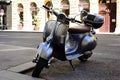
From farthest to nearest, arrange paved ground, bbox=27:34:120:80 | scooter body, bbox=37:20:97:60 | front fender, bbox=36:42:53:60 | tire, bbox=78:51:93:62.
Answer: tire, bbox=78:51:93:62, paved ground, bbox=27:34:120:80, scooter body, bbox=37:20:97:60, front fender, bbox=36:42:53:60

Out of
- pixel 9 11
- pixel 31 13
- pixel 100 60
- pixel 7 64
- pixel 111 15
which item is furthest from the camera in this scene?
pixel 9 11

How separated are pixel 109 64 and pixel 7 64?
2.43 m

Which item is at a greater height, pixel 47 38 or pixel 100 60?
pixel 47 38

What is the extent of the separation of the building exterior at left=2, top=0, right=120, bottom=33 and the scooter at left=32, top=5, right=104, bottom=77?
23895 millimetres

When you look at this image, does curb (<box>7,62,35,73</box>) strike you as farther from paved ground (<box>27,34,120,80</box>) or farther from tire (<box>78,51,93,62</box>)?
tire (<box>78,51,93,62</box>)

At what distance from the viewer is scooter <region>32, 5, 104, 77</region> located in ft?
20.7

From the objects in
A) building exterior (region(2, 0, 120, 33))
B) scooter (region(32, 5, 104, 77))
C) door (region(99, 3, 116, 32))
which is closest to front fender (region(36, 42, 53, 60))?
scooter (region(32, 5, 104, 77))

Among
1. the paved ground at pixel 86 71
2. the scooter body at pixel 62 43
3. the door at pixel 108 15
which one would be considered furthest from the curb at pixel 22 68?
the door at pixel 108 15

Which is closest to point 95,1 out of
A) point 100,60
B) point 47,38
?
point 100,60

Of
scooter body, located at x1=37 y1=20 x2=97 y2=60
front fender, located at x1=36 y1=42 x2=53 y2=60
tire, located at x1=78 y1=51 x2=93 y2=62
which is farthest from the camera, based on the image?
tire, located at x1=78 y1=51 x2=93 y2=62

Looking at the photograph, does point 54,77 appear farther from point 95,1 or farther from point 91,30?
point 95,1

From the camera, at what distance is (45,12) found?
39219 millimetres

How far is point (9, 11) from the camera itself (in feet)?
144

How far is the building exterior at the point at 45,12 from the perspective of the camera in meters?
35.3
